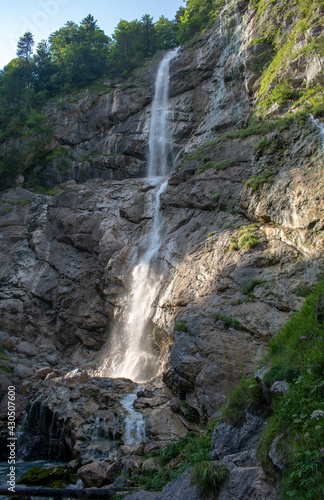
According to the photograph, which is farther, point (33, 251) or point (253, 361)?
point (33, 251)

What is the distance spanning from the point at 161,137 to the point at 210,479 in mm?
28849

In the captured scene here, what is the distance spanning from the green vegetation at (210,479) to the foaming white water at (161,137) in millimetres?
25802

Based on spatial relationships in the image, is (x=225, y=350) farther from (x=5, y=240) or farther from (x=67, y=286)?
(x=5, y=240)

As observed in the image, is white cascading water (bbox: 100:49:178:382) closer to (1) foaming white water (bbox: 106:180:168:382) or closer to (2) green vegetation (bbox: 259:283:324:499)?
(1) foaming white water (bbox: 106:180:168:382)

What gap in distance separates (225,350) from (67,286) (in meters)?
15.0

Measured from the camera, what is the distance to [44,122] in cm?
3631

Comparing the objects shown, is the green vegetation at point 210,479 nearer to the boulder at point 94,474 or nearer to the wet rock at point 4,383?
the boulder at point 94,474

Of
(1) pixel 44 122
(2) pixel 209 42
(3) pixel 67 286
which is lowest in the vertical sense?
(3) pixel 67 286

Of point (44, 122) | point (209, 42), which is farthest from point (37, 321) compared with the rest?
point (209, 42)

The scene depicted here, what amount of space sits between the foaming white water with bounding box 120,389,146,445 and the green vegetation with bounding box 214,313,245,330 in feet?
13.6

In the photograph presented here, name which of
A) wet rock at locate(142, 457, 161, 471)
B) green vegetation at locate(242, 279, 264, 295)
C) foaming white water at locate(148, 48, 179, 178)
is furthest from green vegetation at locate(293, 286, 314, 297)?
foaming white water at locate(148, 48, 179, 178)

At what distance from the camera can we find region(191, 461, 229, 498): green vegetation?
4719 millimetres

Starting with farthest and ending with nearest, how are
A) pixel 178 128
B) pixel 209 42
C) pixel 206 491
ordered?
pixel 209 42, pixel 178 128, pixel 206 491

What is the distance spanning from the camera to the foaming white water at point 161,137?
29.5 metres
